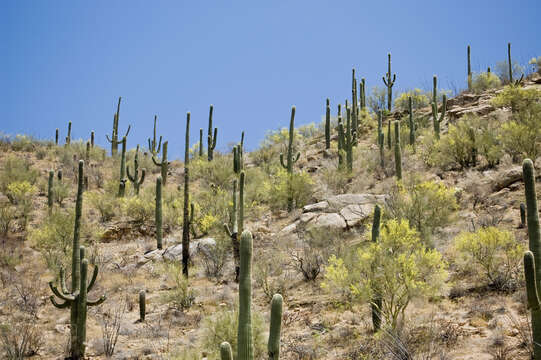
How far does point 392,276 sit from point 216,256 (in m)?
7.33

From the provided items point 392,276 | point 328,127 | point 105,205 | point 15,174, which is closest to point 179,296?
point 392,276

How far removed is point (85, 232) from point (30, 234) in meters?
1.90

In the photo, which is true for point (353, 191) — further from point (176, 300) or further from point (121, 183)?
point (121, 183)

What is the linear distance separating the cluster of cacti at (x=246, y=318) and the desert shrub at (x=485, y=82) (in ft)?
82.5

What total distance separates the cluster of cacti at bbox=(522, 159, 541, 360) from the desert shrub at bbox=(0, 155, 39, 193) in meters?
20.4

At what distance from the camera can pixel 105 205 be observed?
19.7 meters

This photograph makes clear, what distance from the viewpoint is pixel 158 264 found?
48.6 feet

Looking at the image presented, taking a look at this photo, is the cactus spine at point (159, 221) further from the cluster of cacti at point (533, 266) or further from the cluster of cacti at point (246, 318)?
the cluster of cacti at point (533, 266)

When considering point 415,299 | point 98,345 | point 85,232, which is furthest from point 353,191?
point 98,345

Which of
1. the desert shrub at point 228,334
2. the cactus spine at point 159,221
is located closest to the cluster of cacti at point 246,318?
the desert shrub at point 228,334

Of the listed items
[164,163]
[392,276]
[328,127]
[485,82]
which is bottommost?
[392,276]

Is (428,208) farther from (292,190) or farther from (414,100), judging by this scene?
(414,100)

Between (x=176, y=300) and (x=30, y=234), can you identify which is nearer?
(x=176, y=300)

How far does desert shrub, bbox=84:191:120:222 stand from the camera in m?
19.7
